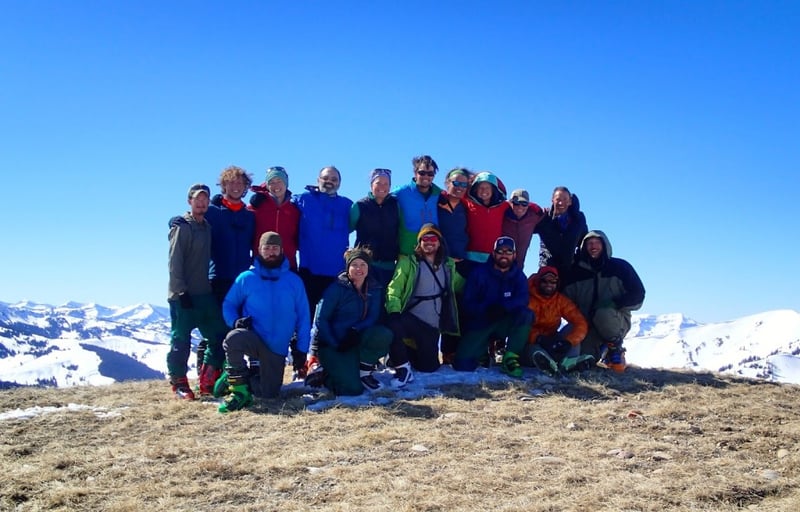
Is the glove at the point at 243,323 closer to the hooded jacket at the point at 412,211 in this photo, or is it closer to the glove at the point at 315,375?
the glove at the point at 315,375

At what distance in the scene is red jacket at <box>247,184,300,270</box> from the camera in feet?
35.2

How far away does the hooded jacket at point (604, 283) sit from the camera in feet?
38.9

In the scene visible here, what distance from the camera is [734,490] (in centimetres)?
516

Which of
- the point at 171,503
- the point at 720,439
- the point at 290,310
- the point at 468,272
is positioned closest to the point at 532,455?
the point at 720,439

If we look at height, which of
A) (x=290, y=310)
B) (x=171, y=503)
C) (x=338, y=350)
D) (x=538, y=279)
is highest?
(x=538, y=279)

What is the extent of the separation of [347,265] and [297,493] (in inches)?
202

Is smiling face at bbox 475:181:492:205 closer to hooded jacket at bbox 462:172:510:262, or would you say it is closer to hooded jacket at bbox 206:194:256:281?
hooded jacket at bbox 462:172:510:262

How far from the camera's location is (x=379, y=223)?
1108 cm

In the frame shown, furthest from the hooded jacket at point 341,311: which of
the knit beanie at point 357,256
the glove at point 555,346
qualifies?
the glove at point 555,346

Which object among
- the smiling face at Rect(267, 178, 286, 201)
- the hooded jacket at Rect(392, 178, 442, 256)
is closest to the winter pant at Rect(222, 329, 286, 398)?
the smiling face at Rect(267, 178, 286, 201)

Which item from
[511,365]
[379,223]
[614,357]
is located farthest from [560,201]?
[379,223]

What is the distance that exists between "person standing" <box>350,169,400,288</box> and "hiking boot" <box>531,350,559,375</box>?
3.35 meters

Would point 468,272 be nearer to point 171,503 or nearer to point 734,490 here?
point 734,490

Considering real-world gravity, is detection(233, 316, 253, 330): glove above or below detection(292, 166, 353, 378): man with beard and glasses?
below
